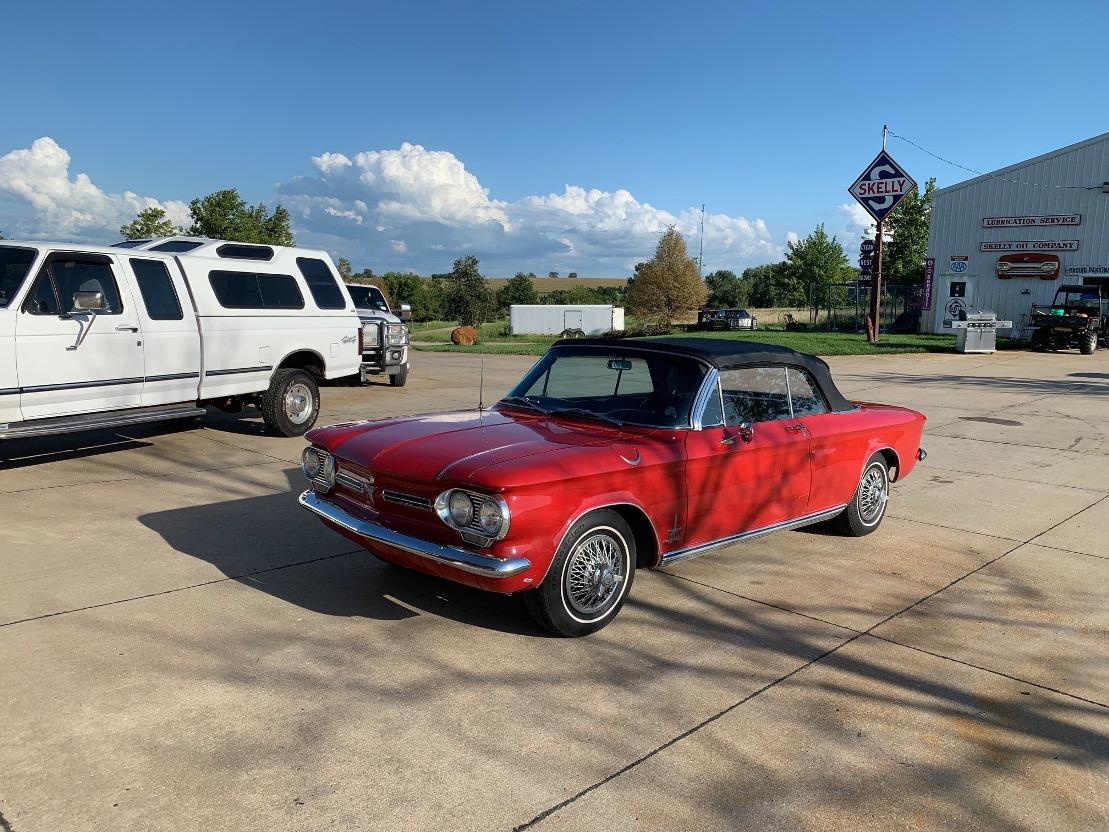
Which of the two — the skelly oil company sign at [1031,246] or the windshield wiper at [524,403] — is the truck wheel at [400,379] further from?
the skelly oil company sign at [1031,246]

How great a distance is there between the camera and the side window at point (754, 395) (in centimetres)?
513

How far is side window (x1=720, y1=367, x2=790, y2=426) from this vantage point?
5129 mm

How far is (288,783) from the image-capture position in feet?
9.89

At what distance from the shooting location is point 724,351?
5234 millimetres

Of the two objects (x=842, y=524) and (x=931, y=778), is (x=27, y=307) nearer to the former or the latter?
(x=842, y=524)

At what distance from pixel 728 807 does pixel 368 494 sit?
241 cm

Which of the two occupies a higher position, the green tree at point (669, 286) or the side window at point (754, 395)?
the green tree at point (669, 286)

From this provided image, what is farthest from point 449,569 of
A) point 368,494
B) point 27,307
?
point 27,307

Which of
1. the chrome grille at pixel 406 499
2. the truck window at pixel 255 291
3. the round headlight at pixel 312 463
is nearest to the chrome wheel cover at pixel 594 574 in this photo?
the chrome grille at pixel 406 499

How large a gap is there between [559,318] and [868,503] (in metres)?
57.7

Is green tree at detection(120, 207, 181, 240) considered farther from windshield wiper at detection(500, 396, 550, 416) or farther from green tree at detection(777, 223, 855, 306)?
green tree at detection(777, 223, 855, 306)

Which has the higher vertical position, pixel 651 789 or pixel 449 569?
pixel 449 569

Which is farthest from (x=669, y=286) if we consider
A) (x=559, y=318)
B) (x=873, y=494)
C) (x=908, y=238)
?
(x=873, y=494)

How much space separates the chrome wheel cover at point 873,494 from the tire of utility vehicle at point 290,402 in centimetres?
655
